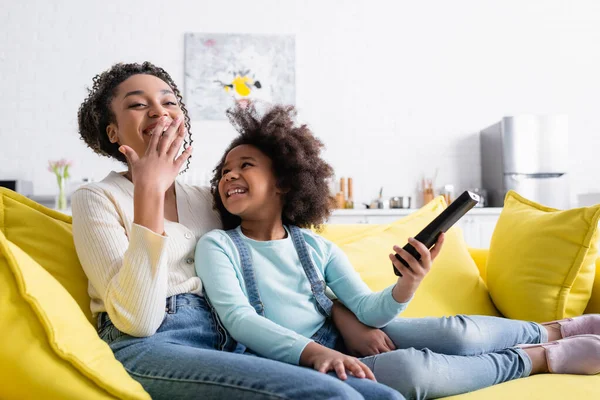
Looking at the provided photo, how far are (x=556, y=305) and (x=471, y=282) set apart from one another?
0.27 metres

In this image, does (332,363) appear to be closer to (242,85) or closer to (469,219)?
(469,219)

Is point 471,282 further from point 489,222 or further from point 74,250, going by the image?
point 489,222

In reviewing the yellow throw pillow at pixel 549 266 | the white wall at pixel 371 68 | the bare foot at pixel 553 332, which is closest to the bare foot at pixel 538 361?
the bare foot at pixel 553 332

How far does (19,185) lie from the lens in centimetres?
455

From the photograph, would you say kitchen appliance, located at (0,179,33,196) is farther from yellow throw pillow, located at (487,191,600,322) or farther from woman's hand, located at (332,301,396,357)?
yellow throw pillow, located at (487,191,600,322)

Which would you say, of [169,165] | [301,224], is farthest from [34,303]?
[301,224]

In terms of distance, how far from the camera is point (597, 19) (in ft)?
17.9

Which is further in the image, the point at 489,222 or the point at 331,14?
the point at 331,14

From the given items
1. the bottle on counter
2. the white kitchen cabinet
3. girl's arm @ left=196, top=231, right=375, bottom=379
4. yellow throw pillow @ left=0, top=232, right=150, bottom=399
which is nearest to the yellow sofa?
yellow throw pillow @ left=0, top=232, right=150, bottom=399

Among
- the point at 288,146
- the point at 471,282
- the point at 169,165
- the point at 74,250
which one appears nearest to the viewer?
the point at 169,165

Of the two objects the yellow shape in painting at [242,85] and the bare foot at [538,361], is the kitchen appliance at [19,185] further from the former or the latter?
the bare foot at [538,361]

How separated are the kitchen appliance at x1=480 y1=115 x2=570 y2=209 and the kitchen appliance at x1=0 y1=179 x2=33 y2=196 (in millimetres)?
3719

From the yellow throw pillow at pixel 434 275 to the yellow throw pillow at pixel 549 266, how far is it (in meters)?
0.08

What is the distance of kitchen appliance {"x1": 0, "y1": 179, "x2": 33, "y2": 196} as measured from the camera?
4484 mm
